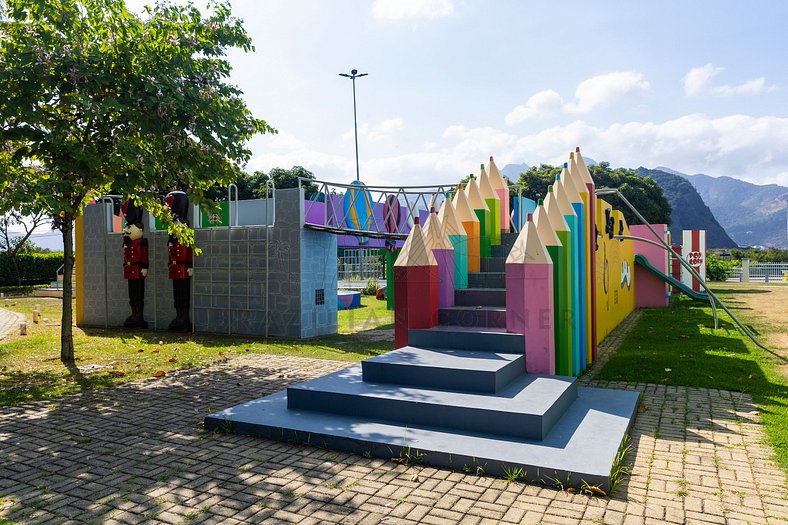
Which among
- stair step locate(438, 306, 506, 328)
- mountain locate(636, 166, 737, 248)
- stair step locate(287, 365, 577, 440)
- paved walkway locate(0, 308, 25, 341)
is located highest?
mountain locate(636, 166, 737, 248)

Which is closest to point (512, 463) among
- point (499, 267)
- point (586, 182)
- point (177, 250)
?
point (499, 267)

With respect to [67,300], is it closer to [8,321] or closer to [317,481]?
[317,481]

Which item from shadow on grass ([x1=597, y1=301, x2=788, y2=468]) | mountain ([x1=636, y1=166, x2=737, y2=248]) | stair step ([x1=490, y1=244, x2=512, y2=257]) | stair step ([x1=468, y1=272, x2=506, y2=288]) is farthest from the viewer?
mountain ([x1=636, y1=166, x2=737, y2=248])

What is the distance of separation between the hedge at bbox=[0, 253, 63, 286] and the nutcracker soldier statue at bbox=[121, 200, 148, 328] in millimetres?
25257

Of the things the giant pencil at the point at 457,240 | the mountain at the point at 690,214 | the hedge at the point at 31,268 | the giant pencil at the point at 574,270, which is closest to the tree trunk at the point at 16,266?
the hedge at the point at 31,268

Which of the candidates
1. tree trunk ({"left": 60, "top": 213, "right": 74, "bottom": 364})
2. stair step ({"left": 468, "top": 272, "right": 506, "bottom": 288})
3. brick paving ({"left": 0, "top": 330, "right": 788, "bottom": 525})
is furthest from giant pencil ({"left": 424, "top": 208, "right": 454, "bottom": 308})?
tree trunk ({"left": 60, "top": 213, "right": 74, "bottom": 364})

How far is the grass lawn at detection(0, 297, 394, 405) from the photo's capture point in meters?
7.93

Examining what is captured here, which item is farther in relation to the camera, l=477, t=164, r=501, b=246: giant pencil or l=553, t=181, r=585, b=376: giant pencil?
l=477, t=164, r=501, b=246: giant pencil

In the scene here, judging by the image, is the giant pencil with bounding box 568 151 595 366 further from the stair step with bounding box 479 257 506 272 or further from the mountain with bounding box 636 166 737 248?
the mountain with bounding box 636 166 737 248

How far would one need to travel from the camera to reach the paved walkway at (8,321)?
13.8 m

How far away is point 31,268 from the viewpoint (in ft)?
115

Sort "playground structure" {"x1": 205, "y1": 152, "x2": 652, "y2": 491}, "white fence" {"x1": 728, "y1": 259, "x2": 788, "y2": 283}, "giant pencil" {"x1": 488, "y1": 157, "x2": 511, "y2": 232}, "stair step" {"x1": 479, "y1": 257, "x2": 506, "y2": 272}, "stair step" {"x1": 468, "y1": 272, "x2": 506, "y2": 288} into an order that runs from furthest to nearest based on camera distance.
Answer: "white fence" {"x1": 728, "y1": 259, "x2": 788, "y2": 283}
"giant pencil" {"x1": 488, "y1": 157, "x2": 511, "y2": 232}
"stair step" {"x1": 479, "y1": 257, "x2": 506, "y2": 272}
"stair step" {"x1": 468, "y1": 272, "x2": 506, "y2": 288}
"playground structure" {"x1": 205, "y1": 152, "x2": 652, "y2": 491}

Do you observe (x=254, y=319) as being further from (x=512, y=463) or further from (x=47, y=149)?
(x=512, y=463)

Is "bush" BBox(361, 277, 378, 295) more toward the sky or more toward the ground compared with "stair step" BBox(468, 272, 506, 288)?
more toward the ground
